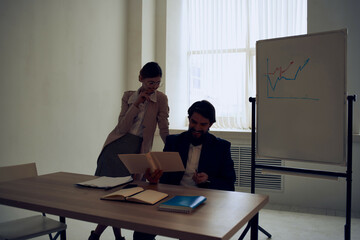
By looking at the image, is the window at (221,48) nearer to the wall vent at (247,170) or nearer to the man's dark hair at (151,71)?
the wall vent at (247,170)

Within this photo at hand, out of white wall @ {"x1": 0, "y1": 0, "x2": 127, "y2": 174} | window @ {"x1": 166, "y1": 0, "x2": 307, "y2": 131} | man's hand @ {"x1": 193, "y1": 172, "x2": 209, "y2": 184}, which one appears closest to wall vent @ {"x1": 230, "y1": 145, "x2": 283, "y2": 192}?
window @ {"x1": 166, "y1": 0, "x2": 307, "y2": 131}

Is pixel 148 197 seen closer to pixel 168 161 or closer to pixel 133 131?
pixel 168 161

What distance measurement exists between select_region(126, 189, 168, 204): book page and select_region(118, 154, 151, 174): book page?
9.3 inches

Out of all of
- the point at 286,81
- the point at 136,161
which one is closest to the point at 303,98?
the point at 286,81

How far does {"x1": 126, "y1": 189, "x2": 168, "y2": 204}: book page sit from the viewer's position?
1707 millimetres

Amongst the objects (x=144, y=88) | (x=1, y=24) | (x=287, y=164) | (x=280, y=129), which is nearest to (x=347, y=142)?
(x=280, y=129)

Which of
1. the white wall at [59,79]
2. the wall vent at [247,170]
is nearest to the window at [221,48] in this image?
the wall vent at [247,170]

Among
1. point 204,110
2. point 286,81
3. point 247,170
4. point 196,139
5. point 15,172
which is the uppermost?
point 286,81

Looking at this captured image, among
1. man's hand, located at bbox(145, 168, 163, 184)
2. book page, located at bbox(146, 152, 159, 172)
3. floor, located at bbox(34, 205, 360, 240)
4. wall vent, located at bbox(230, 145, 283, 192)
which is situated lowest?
floor, located at bbox(34, 205, 360, 240)

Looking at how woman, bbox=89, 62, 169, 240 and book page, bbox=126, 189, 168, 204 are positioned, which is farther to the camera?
woman, bbox=89, 62, 169, 240

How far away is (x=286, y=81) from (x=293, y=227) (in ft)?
5.37

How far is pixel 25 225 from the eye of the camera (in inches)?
92.0

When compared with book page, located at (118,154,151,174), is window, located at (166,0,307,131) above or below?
above

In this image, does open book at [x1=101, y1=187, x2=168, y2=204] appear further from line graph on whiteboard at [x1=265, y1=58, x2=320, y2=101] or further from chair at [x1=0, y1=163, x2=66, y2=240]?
line graph on whiteboard at [x1=265, y1=58, x2=320, y2=101]
